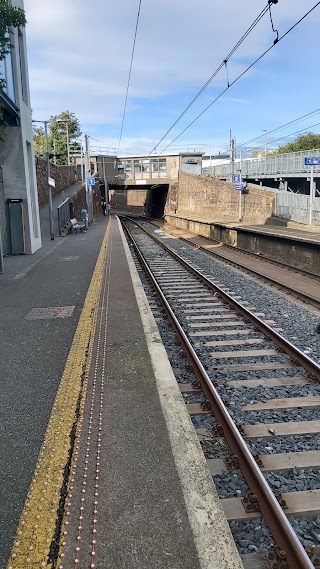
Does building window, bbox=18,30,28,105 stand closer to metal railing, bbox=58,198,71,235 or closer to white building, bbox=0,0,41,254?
white building, bbox=0,0,41,254

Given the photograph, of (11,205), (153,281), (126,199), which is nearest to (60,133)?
(126,199)

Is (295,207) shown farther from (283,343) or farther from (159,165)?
(159,165)

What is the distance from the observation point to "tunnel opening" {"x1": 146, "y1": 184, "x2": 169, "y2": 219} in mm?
59787

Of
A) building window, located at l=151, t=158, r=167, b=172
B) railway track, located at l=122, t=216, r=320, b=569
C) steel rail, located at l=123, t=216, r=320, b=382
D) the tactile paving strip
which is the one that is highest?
building window, located at l=151, t=158, r=167, b=172

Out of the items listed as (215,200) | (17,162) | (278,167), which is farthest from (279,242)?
(278,167)

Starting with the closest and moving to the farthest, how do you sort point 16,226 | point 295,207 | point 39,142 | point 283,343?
point 283,343 < point 16,226 < point 295,207 < point 39,142

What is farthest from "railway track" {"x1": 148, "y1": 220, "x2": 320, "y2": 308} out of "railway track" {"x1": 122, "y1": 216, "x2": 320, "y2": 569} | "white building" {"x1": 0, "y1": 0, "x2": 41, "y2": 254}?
"white building" {"x1": 0, "y1": 0, "x2": 41, "y2": 254}

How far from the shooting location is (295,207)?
31.2m

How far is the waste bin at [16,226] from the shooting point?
16.3 meters

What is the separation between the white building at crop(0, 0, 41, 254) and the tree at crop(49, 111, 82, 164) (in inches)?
1920

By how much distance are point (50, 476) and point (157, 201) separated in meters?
64.5

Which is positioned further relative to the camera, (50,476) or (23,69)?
(23,69)

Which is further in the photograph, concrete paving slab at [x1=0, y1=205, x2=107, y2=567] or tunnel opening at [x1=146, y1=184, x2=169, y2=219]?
tunnel opening at [x1=146, y1=184, x2=169, y2=219]

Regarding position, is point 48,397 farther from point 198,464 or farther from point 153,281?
point 153,281
